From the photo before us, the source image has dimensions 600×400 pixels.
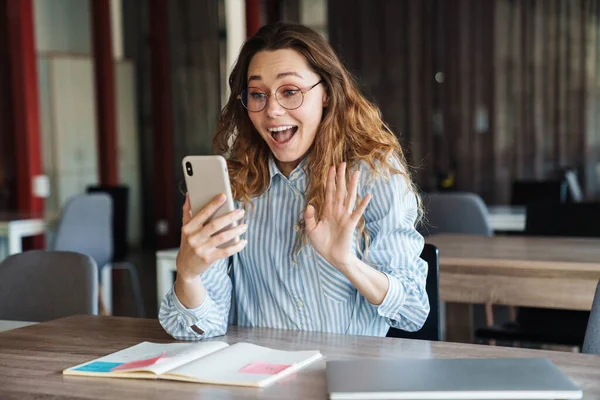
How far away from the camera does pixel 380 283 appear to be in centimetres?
162

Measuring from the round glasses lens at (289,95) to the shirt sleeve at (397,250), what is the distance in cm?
26

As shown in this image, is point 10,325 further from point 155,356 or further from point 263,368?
point 263,368

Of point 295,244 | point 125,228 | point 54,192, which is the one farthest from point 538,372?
point 54,192

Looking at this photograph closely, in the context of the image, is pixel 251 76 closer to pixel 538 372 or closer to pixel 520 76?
pixel 538 372

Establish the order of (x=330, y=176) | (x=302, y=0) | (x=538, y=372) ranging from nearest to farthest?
(x=538, y=372) → (x=330, y=176) → (x=302, y=0)

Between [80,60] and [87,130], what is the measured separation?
599 millimetres

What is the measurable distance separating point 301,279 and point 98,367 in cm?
54

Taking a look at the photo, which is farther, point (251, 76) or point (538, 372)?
point (251, 76)

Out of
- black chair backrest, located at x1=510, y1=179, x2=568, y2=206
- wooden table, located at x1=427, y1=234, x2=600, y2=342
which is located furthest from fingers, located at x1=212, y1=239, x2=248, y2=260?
black chair backrest, located at x1=510, y1=179, x2=568, y2=206

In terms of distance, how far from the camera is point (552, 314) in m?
3.05

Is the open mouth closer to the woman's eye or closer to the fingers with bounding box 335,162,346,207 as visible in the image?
the woman's eye

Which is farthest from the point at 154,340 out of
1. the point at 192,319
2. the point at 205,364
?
the point at 205,364

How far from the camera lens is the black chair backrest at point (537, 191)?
540cm

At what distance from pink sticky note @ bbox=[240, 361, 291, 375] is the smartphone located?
255mm
